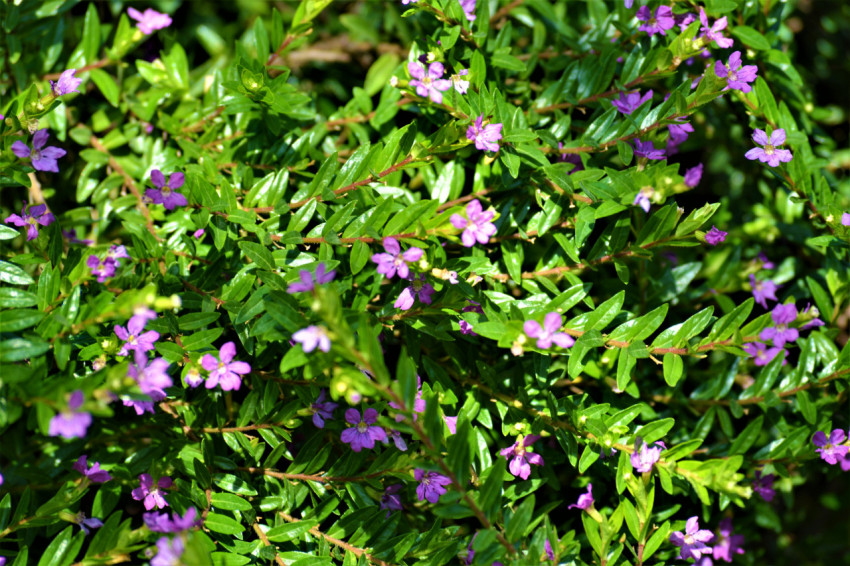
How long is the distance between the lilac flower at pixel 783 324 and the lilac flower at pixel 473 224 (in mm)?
947

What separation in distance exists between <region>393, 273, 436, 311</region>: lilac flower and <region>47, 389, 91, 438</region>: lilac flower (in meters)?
0.83

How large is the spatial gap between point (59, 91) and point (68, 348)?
0.72 m

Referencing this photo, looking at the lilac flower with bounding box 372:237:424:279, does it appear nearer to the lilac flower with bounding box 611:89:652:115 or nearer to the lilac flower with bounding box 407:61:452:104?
the lilac flower with bounding box 407:61:452:104

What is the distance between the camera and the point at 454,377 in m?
2.22

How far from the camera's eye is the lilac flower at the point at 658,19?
2.14 metres

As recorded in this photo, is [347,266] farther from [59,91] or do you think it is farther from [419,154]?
[59,91]

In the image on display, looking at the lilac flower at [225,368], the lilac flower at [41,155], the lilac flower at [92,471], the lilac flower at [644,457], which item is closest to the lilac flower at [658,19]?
the lilac flower at [644,457]

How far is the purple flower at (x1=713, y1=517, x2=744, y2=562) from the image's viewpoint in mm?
2373

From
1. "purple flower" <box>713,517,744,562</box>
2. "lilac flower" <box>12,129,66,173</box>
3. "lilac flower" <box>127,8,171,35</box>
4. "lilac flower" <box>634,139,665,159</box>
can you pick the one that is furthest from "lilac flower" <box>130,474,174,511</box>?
"purple flower" <box>713,517,744,562</box>

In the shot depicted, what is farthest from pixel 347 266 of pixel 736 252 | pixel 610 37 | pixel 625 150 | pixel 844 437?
pixel 844 437

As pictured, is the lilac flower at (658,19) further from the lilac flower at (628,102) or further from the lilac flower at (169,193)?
the lilac flower at (169,193)

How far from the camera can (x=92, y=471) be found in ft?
6.42

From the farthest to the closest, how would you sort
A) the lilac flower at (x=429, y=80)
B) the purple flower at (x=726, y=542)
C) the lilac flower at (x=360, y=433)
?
1. the purple flower at (x=726, y=542)
2. the lilac flower at (x=429, y=80)
3. the lilac flower at (x=360, y=433)

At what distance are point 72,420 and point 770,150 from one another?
6.80 ft
